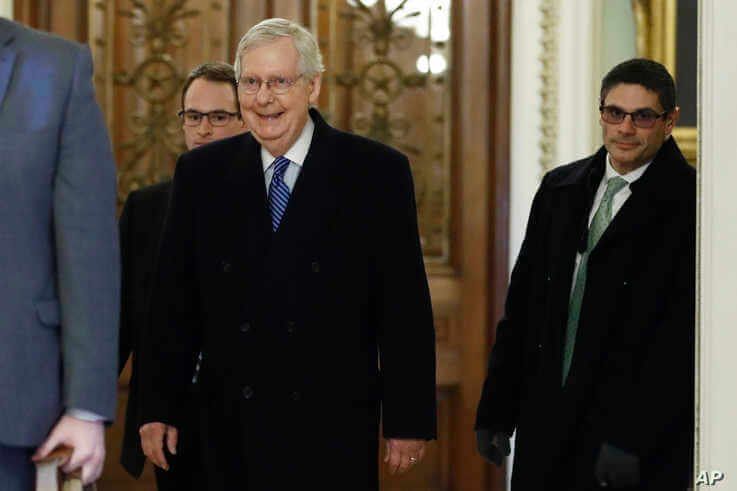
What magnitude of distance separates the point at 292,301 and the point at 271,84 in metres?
0.52

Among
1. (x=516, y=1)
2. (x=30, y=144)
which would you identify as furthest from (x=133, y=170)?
(x=30, y=144)

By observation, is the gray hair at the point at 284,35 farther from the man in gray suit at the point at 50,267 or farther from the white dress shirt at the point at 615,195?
the man in gray suit at the point at 50,267

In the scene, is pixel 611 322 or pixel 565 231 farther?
pixel 565 231

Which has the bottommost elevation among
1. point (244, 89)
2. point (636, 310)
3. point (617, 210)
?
point (636, 310)

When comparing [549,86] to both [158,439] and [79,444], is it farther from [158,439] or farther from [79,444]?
[79,444]

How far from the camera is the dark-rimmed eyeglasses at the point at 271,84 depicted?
132 inches

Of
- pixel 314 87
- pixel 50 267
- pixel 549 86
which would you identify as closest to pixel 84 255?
pixel 50 267

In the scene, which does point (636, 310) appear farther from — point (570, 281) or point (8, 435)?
point (8, 435)

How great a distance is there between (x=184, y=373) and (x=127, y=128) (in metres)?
2.06

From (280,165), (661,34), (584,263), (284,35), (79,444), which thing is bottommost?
(79,444)

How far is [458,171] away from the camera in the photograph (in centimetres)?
539

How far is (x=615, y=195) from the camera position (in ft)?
11.5

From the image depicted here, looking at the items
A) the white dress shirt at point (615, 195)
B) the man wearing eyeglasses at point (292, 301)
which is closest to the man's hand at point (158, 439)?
the man wearing eyeglasses at point (292, 301)

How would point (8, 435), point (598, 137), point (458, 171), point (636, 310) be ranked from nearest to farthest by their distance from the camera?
point (8, 435) → point (636, 310) → point (598, 137) → point (458, 171)
